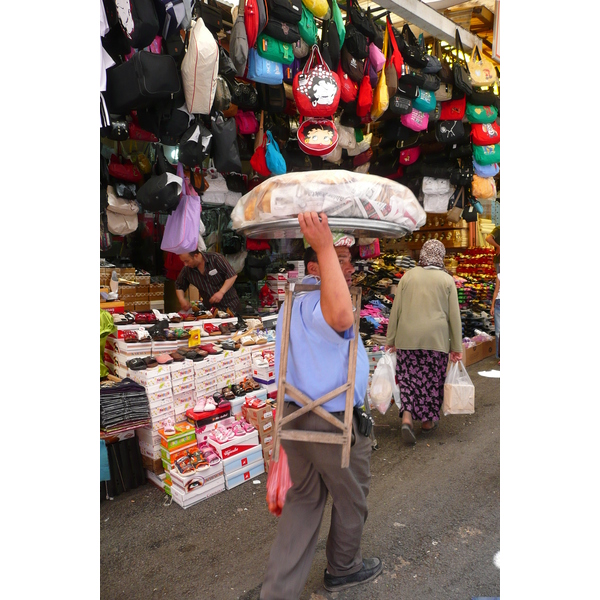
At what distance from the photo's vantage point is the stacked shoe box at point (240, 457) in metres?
3.58

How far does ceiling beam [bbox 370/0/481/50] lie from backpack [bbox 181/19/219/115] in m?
1.98

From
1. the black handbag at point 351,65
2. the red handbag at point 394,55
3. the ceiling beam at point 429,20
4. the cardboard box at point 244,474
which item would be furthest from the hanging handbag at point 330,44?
the cardboard box at point 244,474

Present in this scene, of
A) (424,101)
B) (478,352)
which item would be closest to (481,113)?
Answer: (424,101)

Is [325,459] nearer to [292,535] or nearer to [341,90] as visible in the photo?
[292,535]

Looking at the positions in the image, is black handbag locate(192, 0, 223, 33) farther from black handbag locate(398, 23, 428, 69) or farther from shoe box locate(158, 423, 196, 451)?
shoe box locate(158, 423, 196, 451)

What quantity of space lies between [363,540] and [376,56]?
454 cm

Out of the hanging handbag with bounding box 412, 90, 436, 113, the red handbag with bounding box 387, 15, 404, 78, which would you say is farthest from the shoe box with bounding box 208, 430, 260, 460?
the hanging handbag with bounding box 412, 90, 436, 113

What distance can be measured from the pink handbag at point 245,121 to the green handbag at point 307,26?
1171 millimetres

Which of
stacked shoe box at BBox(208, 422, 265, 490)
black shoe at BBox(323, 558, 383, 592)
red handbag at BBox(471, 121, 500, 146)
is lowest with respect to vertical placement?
black shoe at BBox(323, 558, 383, 592)

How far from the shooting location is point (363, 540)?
289cm

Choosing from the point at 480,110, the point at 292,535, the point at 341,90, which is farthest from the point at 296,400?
the point at 480,110

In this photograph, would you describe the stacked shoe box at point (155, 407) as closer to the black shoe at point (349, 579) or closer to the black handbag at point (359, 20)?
the black shoe at point (349, 579)

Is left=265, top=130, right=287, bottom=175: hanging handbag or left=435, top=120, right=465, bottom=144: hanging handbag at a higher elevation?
left=435, top=120, right=465, bottom=144: hanging handbag

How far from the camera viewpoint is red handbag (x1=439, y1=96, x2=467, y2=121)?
570cm
